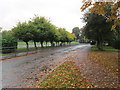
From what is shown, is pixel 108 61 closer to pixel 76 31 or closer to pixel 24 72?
pixel 24 72

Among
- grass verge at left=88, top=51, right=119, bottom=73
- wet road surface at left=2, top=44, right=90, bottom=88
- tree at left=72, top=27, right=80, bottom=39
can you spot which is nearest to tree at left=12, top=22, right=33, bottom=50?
wet road surface at left=2, top=44, right=90, bottom=88

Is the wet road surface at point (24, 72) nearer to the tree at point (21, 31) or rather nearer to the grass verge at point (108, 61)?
the grass verge at point (108, 61)

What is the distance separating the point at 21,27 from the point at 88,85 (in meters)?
15.3

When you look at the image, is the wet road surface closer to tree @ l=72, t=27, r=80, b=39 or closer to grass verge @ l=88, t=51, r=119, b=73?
grass verge @ l=88, t=51, r=119, b=73

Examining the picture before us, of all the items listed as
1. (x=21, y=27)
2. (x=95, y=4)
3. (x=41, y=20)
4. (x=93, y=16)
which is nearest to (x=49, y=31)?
(x=41, y=20)

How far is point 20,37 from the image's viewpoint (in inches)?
666

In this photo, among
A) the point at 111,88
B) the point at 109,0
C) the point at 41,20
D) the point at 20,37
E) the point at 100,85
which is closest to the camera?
the point at 111,88

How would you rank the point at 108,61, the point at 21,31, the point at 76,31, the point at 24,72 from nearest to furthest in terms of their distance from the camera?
the point at 24,72 → the point at 108,61 → the point at 21,31 → the point at 76,31

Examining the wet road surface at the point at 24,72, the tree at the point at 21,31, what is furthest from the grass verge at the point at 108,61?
the tree at the point at 21,31

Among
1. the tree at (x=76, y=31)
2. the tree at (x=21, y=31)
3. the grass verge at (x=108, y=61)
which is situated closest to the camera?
the grass verge at (x=108, y=61)

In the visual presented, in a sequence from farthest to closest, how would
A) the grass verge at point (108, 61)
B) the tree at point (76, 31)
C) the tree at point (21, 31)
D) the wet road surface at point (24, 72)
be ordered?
the tree at point (76, 31) → the tree at point (21, 31) → the grass verge at point (108, 61) → the wet road surface at point (24, 72)

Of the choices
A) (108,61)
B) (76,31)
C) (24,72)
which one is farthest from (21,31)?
(76,31)

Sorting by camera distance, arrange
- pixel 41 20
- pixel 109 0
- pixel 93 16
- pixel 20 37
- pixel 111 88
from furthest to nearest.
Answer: pixel 41 20
pixel 93 16
pixel 20 37
pixel 109 0
pixel 111 88

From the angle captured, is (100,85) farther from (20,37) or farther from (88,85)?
(20,37)
